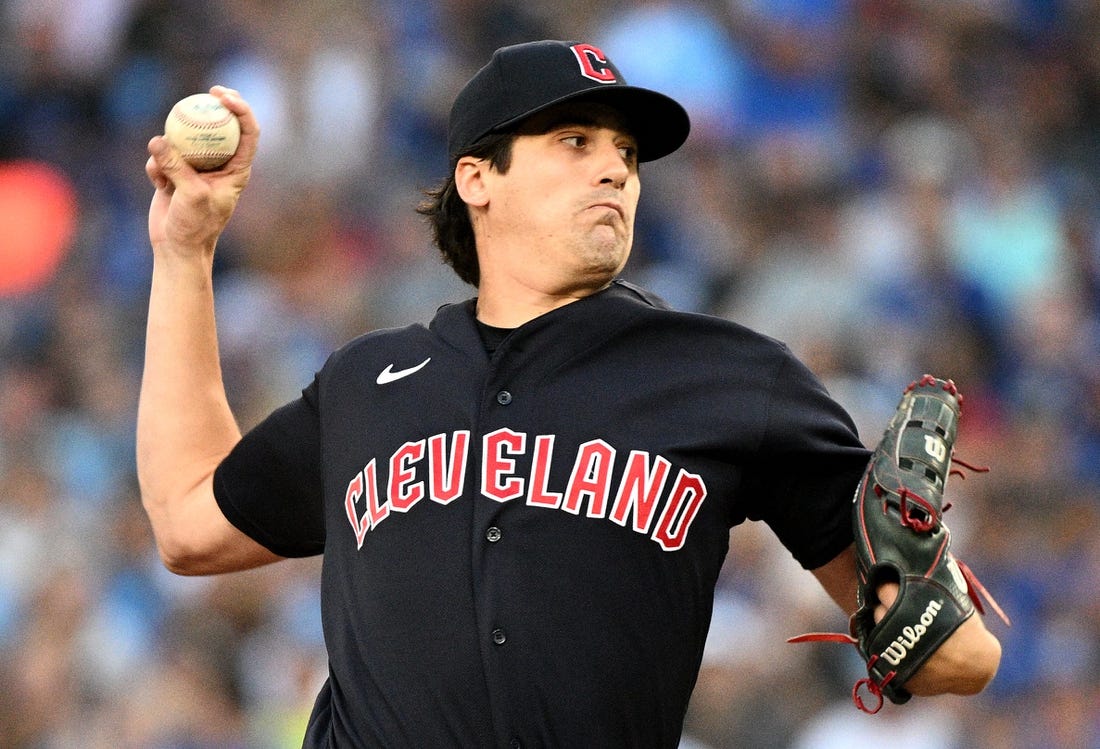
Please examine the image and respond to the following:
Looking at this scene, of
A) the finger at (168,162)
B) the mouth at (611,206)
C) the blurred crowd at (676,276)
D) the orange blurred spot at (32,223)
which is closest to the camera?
the mouth at (611,206)

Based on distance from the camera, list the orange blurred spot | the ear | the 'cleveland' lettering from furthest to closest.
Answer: the orange blurred spot < the ear < the 'cleveland' lettering

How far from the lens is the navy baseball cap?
9.88ft

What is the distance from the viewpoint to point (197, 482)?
3367 millimetres

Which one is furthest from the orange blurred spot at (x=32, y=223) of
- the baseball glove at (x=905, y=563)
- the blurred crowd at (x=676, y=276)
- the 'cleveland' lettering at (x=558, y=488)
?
the baseball glove at (x=905, y=563)

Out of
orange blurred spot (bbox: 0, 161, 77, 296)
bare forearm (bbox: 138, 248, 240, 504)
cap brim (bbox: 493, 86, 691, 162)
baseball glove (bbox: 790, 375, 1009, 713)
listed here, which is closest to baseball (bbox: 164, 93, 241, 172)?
bare forearm (bbox: 138, 248, 240, 504)

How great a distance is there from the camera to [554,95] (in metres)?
3.00

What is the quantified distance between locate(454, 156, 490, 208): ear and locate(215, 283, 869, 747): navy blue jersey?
0.29m

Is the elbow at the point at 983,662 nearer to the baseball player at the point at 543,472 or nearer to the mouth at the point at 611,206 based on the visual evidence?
the baseball player at the point at 543,472

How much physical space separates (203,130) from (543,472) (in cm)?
101

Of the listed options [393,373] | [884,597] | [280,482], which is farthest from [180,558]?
[884,597]

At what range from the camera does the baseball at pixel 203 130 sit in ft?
10.6

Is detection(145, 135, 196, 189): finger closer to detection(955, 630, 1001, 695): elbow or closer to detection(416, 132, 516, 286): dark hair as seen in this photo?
detection(416, 132, 516, 286): dark hair

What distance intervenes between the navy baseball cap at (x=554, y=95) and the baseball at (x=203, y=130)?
443 mm

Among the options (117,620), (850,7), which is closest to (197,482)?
(117,620)
